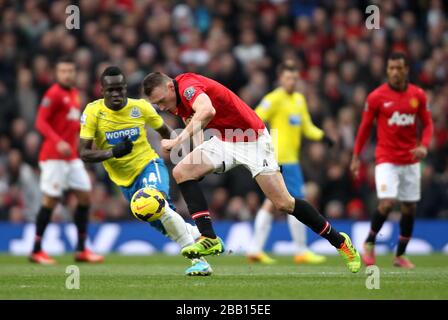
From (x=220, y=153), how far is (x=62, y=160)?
15.9ft

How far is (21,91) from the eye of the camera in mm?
17656

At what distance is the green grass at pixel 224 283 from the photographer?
303 inches

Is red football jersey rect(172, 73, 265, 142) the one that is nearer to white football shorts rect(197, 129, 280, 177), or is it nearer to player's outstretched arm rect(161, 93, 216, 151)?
white football shorts rect(197, 129, 280, 177)

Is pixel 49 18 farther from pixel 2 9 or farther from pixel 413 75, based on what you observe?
pixel 413 75

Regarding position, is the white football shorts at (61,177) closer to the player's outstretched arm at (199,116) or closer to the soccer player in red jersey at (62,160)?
the soccer player in red jersey at (62,160)

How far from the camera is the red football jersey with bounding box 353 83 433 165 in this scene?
11695 mm

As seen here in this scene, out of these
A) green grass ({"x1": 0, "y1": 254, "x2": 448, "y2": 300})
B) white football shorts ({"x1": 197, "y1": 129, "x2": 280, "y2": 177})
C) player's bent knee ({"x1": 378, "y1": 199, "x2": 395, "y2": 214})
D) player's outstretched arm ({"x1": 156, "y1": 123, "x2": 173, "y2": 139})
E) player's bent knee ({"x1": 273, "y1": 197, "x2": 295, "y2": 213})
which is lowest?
green grass ({"x1": 0, "y1": 254, "x2": 448, "y2": 300})

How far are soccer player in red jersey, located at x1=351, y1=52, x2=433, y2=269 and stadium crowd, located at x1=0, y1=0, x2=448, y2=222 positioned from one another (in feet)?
15.8

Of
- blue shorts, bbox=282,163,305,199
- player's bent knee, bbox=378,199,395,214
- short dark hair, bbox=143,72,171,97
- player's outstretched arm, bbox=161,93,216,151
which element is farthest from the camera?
blue shorts, bbox=282,163,305,199

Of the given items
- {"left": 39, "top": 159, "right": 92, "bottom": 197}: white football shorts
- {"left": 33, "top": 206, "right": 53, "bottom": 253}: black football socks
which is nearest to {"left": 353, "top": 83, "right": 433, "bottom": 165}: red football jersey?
{"left": 39, "top": 159, "right": 92, "bottom": 197}: white football shorts

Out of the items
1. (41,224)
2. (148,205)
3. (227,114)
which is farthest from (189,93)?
(41,224)

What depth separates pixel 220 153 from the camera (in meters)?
9.18

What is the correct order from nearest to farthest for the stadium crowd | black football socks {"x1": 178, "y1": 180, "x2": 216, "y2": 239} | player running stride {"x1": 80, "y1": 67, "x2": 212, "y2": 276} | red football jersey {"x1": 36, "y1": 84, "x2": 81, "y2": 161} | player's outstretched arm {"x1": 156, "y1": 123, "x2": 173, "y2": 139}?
black football socks {"x1": 178, "y1": 180, "x2": 216, "y2": 239}
player running stride {"x1": 80, "y1": 67, "x2": 212, "y2": 276}
player's outstretched arm {"x1": 156, "y1": 123, "x2": 173, "y2": 139}
red football jersey {"x1": 36, "y1": 84, "x2": 81, "y2": 161}
the stadium crowd

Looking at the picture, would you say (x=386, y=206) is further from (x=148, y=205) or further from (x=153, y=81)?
(x=153, y=81)
